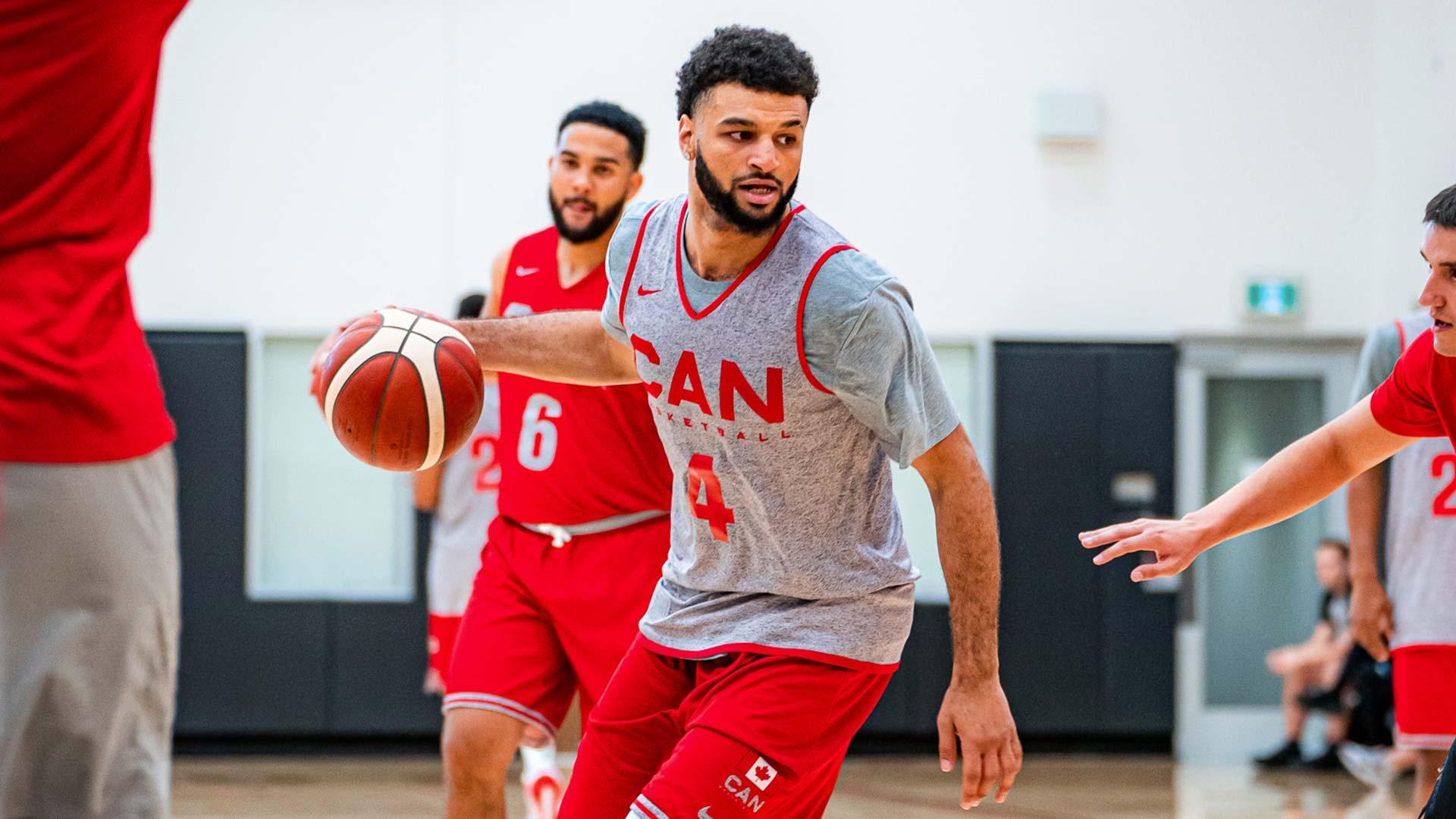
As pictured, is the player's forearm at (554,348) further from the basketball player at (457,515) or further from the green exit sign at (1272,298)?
the green exit sign at (1272,298)

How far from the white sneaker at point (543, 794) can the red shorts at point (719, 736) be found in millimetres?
2624

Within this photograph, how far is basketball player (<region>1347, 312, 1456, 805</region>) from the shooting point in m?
4.38

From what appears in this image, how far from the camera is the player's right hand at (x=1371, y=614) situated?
14.5ft

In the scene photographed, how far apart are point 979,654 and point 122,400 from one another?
1.48 meters

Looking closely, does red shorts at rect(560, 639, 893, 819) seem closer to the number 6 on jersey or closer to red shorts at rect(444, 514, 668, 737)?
red shorts at rect(444, 514, 668, 737)

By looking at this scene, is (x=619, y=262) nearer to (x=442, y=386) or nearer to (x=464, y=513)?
(x=442, y=386)

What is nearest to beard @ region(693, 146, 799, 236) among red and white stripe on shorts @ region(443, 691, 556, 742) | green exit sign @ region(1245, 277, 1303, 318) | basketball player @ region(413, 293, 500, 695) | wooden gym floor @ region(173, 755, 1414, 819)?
red and white stripe on shorts @ region(443, 691, 556, 742)

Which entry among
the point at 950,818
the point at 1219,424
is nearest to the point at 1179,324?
the point at 1219,424

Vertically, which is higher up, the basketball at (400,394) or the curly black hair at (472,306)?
the curly black hair at (472,306)

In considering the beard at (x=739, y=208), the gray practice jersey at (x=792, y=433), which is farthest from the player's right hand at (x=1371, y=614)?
the beard at (x=739, y=208)

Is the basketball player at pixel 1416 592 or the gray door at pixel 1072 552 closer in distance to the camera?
the basketball player at pixel 1416 592

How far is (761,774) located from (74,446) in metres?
1.32

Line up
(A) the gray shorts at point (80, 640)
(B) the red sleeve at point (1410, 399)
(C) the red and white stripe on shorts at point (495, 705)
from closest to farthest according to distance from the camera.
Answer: (A) the gray shorts at point (80, 640)
(B) the red sleeve at point (1410, 399)
(C) the red and white stripe on shorts at point (495, 705)

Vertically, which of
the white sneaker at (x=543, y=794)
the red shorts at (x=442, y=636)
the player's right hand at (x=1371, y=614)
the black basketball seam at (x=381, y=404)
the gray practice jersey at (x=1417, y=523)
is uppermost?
the black basketball seam at (x=381, y=404)
